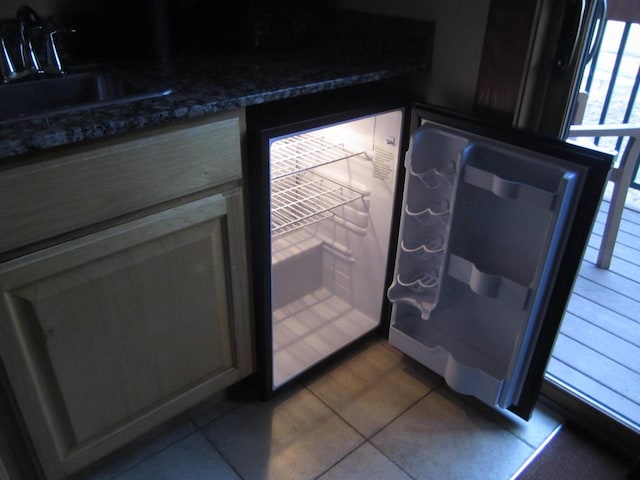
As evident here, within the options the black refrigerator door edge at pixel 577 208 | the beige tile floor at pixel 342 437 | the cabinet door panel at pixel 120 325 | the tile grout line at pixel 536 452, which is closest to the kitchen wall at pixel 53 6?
the cabinet door panel at pixel 120 325

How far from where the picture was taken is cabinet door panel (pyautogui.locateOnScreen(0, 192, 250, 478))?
3.62 ft

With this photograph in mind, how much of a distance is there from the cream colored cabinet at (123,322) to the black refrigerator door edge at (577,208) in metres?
0.62

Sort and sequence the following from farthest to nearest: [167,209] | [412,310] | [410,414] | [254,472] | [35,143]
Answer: [412,310] < [410,414] < [254,472] < [167,209] < [35,143]

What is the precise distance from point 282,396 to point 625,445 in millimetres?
1062

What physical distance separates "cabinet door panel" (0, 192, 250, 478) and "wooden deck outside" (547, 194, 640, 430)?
3.93 feet

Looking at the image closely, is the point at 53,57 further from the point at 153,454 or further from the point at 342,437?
the point at 342,437

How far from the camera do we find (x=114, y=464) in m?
1.49

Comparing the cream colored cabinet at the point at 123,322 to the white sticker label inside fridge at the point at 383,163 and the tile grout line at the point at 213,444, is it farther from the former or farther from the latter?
the white sticker label inside fridge at the point at 383,163

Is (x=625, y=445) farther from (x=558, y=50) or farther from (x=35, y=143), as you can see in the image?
(x=35, y=143)

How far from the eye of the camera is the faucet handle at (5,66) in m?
1.35

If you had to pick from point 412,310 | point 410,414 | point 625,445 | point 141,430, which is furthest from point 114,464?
point 625,445

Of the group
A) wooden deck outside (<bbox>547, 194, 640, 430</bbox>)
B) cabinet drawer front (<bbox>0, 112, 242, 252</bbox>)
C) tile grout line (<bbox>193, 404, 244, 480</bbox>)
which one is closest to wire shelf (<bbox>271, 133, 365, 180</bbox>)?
cabinet drawer front (<bbox>0, 112, 242, 252</bbox>)

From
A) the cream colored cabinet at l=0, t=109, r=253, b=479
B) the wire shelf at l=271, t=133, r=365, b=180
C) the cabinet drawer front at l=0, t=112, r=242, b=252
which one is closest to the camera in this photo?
the cabinet drawer front at l=0, t=112, r=242, b=252

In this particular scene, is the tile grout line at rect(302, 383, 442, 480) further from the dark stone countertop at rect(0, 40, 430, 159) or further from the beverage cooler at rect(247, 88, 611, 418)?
the dark stone countertop at rect(0, 40, 430, 159)
